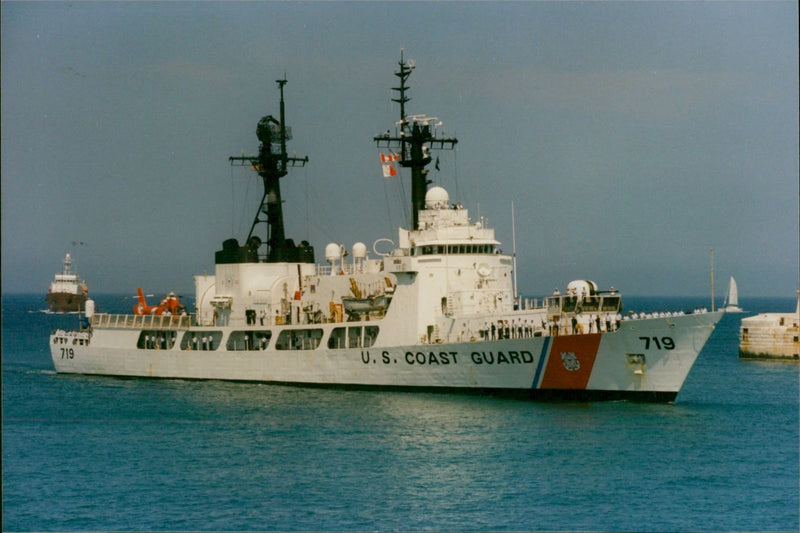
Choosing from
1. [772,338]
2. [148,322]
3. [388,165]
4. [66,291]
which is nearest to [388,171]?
[388,165]

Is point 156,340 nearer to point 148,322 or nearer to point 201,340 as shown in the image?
point 148,322

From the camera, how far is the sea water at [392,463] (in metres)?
22.2

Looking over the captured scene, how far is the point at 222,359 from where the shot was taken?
43719 millimetres

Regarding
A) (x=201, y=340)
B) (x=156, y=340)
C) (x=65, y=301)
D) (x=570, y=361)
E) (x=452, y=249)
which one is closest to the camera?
(x=570, y=361)

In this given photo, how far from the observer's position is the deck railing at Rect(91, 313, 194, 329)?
46.2m

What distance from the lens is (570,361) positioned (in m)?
34.4

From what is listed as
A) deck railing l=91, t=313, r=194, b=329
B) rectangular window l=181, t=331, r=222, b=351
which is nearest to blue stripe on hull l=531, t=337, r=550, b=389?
rectangular window l=181, t=331, r=222, b=351

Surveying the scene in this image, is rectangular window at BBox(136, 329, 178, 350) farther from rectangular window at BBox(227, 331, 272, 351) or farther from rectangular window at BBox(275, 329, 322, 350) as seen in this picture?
rectangular window at BBox(275, 329, 322, 350)

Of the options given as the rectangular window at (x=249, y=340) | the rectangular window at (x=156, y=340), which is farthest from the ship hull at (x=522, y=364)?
the rectangular window at (x=156, y=340)

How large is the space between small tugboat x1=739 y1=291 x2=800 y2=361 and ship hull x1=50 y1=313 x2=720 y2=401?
31050 mm

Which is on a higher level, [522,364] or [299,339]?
[299,339]

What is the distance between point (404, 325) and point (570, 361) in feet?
23.2

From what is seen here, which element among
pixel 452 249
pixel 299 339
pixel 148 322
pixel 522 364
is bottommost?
pixel 522 364

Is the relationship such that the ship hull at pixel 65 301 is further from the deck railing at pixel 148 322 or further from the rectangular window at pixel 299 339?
the rectangular window at pixel 299 339
